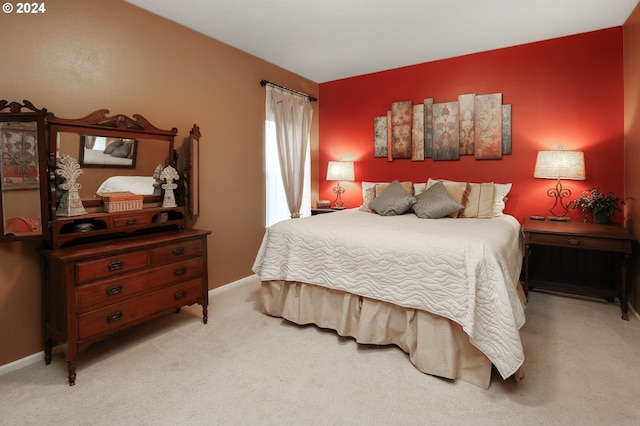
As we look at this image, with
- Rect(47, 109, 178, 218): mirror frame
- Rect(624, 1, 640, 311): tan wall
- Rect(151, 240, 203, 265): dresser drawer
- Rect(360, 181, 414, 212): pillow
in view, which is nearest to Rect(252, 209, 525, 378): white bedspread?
Rect(151, 240, 203, 265): dresser drawer

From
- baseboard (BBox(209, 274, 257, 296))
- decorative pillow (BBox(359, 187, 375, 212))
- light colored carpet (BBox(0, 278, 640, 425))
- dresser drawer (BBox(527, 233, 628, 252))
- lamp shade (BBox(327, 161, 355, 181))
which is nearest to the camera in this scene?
light colored carpet (BBox(0, 278, 640, 425))

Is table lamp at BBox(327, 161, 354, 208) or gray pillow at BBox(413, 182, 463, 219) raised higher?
table lamp at BBox(327, 161, 354, 208)

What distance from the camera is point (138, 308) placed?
7.70 ft

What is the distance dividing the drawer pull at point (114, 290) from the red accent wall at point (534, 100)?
333cm

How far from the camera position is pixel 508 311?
1.85m

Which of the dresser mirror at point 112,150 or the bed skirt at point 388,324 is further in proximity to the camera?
the dresser mirror at point 112,150

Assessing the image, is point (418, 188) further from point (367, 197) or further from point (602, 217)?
point (602, 217)

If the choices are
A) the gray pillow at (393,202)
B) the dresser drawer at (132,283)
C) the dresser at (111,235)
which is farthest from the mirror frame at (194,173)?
the gray pillow at (393,202)

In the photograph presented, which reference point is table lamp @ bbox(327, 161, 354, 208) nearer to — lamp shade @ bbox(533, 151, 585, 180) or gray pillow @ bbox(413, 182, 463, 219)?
gray pillow @ bbox(413, 182, 463, 219)

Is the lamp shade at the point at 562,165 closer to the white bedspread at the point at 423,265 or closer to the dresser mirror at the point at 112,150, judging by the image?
the white bedspread at the point at 423,265

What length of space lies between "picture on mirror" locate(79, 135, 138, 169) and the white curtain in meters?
1.81

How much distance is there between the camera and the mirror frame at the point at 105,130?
7.19 ft

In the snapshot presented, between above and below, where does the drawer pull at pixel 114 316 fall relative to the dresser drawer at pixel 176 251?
below

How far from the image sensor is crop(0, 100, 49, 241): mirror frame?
79.4 inches
